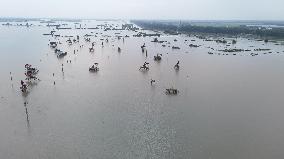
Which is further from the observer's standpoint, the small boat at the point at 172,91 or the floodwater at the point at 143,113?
the small boat at the point at 172,91

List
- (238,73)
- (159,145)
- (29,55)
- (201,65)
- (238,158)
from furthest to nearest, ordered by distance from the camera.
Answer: (29,55)
(201,65)
(238,73)
(159,145)
(238,158)

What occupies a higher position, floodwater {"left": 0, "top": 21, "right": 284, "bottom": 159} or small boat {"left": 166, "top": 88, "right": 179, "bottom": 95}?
small boat {"left": 166, "top": 88, "right": 179, "bottom": 95}

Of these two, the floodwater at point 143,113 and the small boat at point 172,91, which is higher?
the small boat at point 172,91

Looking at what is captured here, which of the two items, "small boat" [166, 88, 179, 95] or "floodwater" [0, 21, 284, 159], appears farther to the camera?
"small boat" [166, 88, 179, 95]

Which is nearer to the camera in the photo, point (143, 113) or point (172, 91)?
point (143, 113)

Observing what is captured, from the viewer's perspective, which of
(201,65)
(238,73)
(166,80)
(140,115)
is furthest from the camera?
(201,65)

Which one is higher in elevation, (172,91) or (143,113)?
(172,91)

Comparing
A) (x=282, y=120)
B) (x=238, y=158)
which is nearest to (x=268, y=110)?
(x=282, y=120)

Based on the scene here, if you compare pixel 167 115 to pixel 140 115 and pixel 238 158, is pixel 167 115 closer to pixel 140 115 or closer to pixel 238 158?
pixel 140 115
